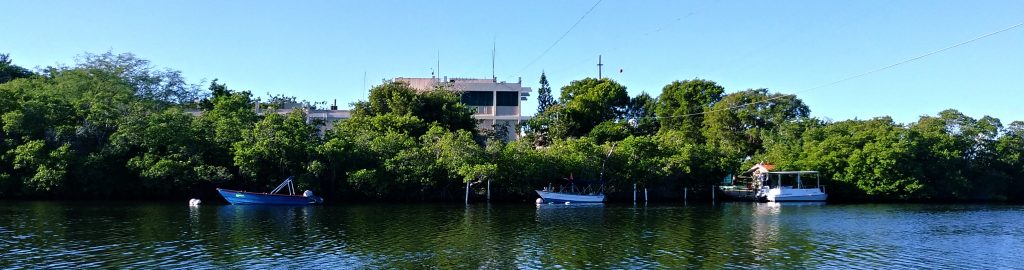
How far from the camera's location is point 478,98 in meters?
83.8

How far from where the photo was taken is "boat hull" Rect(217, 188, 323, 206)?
51812mm

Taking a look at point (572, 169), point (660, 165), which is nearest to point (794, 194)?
point (660, 165)

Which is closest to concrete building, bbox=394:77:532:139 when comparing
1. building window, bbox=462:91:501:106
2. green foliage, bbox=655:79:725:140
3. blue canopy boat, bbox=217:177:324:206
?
building window, bbox=462:91:501:106

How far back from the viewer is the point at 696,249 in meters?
29.5

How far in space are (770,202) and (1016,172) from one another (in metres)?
27.9

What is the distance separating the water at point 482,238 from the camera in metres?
25.6

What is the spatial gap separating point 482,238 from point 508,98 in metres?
50.9

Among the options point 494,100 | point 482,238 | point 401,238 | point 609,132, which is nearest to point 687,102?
point 609,132

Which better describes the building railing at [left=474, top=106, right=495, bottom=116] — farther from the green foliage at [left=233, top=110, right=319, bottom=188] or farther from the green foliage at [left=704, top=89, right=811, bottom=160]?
the green foliage at [left=233, top=110, right=319, bottom=188]

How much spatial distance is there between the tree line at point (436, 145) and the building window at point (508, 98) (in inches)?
160

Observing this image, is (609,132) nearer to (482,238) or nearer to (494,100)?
(494,100)

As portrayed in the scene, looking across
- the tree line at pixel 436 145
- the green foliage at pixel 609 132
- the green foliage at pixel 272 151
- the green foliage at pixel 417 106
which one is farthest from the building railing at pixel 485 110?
the green foliage at pixel 272 151

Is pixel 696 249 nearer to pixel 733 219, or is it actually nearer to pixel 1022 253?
pixel 1022 253

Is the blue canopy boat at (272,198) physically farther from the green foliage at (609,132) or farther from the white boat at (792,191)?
the white boat at (792,191)
